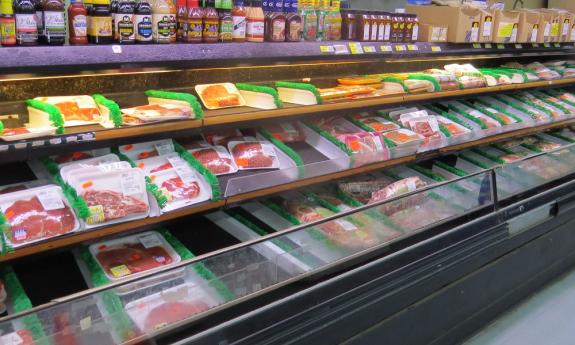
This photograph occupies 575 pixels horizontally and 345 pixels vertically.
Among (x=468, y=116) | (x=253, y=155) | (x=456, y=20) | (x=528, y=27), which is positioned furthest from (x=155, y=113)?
(x=528, y=27)

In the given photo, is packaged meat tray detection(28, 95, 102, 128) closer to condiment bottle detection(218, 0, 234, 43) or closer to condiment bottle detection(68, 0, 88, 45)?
condiment bottle detection(68, 0, 88, 45)

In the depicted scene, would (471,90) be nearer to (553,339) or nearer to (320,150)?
(320,150)

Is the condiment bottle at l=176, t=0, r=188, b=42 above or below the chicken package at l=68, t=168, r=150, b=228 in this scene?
above

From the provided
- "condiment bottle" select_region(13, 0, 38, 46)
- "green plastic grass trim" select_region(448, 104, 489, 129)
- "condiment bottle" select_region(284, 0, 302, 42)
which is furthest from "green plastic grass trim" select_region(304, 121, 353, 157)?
"condiment bottle" select_region(13, 0, 38, 46)

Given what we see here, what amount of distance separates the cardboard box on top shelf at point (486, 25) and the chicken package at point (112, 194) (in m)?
2.93

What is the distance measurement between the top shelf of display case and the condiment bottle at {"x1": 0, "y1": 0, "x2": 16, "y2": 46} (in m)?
0.07

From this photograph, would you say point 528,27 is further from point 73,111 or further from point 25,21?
point 25,21

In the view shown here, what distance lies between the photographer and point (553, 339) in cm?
320

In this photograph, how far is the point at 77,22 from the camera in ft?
7.64

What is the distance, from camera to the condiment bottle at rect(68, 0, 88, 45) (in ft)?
7.61

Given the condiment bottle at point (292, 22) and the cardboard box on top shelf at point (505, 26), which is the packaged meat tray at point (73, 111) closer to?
the condiment bottle at point (292, 22)

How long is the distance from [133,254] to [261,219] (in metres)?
0.78

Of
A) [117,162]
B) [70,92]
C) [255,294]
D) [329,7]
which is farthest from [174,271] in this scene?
[329,7]

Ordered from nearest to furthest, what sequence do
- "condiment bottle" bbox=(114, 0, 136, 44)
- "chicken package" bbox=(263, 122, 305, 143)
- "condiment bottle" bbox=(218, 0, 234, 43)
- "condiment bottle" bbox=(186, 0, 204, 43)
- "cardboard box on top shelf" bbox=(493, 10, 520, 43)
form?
"condiment bottle" bbox=(114, 0, 136, 44), "condiment bottle" bbox=(186, 0, 204, 43), "condiment bottle" bbox=(218, 0, 234, 43), "chicken package" bbox=(263, 122, 305, 143), "cardboard box on top shelf" bbox=(493, 10, 520, 43)
